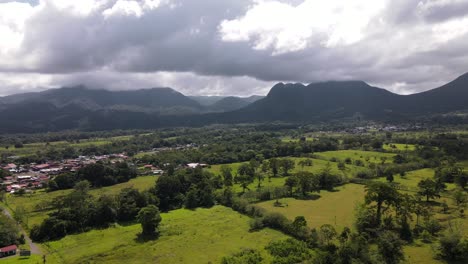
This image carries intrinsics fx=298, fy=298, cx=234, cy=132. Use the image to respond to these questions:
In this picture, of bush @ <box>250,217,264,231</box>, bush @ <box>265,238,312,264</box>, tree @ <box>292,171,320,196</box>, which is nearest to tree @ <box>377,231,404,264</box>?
bush @ <box>265,238,312,264</box>

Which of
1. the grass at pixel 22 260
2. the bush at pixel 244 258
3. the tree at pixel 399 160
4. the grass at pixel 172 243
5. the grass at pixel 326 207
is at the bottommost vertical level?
the grass at pixel 172 243

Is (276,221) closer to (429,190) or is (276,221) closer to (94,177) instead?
(429,190)

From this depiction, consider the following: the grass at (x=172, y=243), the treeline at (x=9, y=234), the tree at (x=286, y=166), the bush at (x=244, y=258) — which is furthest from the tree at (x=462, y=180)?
the treeline at (x=9, y=234)

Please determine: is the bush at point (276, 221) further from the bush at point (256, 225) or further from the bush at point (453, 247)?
the bush at point (453, 247)

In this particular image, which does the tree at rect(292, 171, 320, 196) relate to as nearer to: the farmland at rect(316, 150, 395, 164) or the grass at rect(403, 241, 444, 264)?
the grass at rect(403, 241, 444, 264)

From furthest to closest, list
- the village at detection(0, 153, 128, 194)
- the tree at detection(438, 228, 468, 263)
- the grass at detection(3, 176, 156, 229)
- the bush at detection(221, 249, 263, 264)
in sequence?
the village at detection(0, 153, 128, 194) < the grass at detection(3, 176, 156, 229) < the bush at detection(221, 249, 263, 264) < the tree at detection(438, 228, 468, 263)

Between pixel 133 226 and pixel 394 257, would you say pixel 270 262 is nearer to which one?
pixel 394 257

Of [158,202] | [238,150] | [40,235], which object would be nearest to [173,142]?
[238,150]
